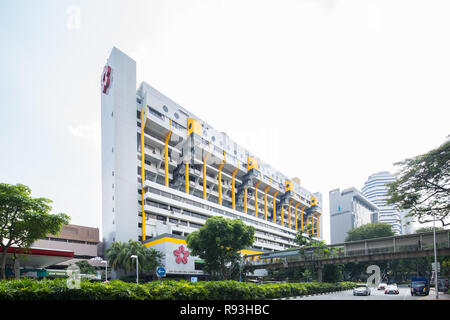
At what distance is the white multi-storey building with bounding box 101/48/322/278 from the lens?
206 ft

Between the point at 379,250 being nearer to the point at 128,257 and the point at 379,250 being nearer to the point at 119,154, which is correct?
the point at 128,257

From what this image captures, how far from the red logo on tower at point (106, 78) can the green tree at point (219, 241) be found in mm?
34344

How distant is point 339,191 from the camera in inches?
6831

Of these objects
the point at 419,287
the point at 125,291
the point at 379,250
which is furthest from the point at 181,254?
the point at 125,291

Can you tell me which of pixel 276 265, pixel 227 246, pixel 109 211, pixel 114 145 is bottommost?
pixel 276 265

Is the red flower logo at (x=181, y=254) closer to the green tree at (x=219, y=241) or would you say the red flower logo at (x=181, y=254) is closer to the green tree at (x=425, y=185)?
the green tree at (x=219, y=241)

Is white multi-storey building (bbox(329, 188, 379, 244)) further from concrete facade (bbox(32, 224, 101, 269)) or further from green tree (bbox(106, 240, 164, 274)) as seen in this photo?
green tree (bbox(106, 240, 164, 274))

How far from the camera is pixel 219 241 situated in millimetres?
48562

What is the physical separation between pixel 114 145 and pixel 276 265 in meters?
34.9

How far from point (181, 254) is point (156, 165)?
20204mm

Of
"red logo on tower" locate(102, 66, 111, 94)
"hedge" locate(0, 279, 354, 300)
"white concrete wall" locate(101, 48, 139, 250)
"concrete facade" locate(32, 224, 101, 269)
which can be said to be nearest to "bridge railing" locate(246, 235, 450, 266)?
"hedge" locate(0, 279, 354, 300)

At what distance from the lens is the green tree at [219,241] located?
49344mm

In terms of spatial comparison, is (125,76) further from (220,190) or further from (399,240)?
(399,240)
